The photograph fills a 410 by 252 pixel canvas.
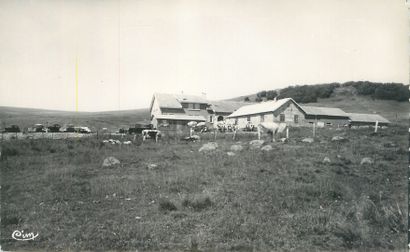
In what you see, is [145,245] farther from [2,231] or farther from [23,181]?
[23,181]

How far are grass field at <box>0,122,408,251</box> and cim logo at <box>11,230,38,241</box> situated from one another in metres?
0.11

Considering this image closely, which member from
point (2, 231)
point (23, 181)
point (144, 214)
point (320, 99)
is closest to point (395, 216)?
point (144, 214)

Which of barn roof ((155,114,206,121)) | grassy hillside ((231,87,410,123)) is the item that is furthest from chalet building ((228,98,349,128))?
grassy hillside ((231,87,410,123))

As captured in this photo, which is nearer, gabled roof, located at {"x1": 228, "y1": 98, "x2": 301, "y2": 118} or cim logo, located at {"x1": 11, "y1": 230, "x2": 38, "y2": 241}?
cim logo, located at {"x1": 11, "y1": 230, "x2": 38, "y2": 241}

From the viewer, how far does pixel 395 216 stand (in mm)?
7746

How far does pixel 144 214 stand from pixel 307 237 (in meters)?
4.23

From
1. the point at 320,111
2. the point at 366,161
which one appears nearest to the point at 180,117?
the point at 320,111

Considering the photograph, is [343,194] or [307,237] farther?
[343,194]

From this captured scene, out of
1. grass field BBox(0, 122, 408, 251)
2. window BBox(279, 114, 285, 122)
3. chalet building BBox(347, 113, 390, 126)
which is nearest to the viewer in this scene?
grass field BBox(0, 122, 408, 251)

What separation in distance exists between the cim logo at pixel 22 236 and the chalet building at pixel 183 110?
4025 centimetres

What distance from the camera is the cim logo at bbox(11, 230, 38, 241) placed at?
→ 681cm

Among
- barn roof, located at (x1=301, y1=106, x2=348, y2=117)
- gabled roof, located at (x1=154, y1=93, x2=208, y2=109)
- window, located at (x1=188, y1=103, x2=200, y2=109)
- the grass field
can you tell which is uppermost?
gabled roof, located at (x1=154, y1=93, x2=208, y2=109)

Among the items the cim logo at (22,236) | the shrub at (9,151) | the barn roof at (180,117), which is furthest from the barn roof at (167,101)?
the cim logo at (22,236)

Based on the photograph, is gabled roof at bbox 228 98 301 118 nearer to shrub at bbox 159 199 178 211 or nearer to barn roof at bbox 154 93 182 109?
barn roof at bbox 154 93 182 109
